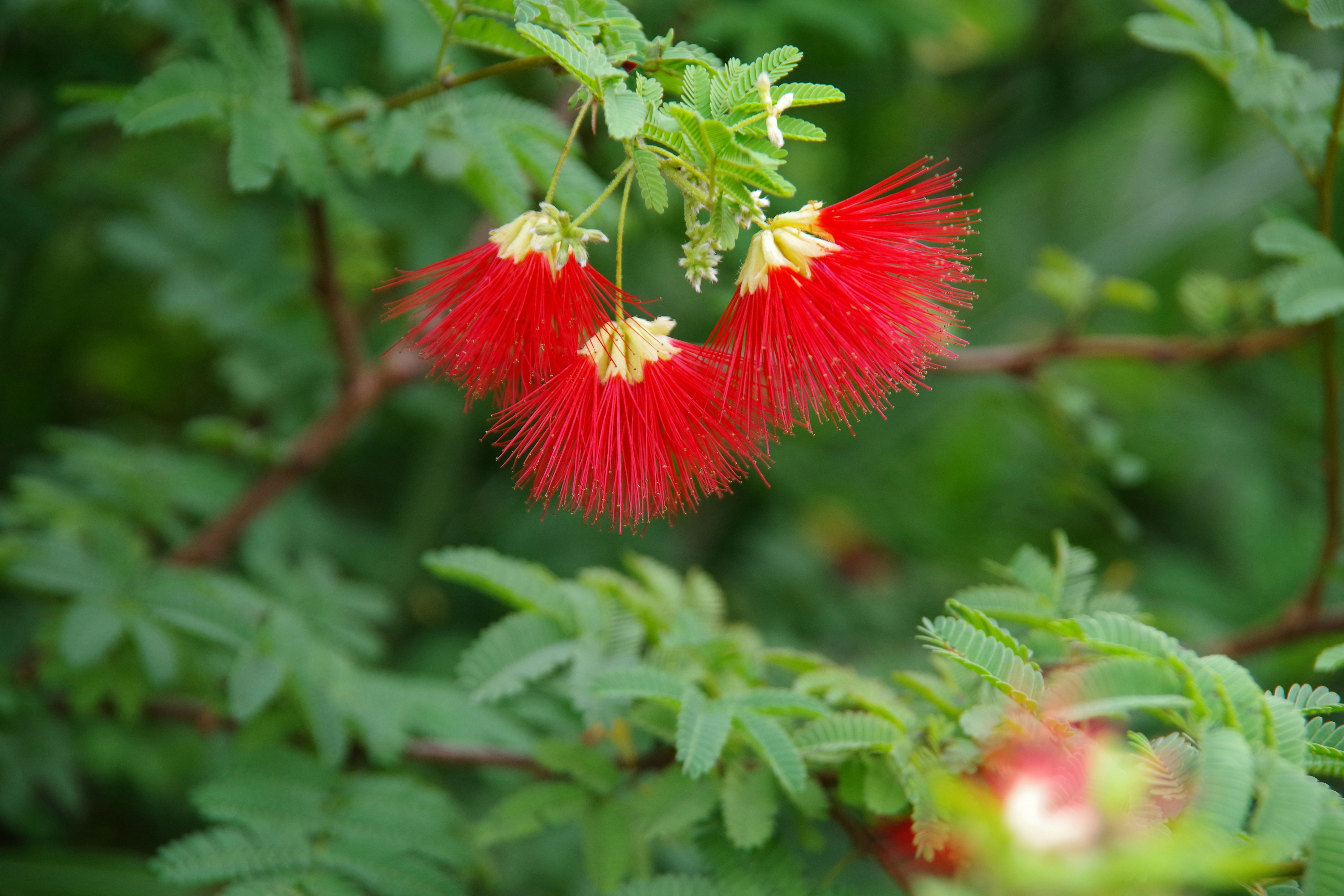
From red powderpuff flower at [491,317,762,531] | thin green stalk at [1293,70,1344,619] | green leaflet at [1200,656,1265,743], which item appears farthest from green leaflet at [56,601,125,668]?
thin green stalk at [1293,70,1344,619]

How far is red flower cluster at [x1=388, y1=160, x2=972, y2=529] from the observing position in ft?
3.16

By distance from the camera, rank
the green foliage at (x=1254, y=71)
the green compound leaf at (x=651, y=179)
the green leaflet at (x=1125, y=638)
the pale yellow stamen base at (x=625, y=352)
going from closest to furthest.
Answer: the green leaflet at (x=1125, y=638)
the green compound leaf at (x=651, y=179)
the pale yellow stamen base at (x=625, y=352)
the green foliage at (x=1254, y=71)

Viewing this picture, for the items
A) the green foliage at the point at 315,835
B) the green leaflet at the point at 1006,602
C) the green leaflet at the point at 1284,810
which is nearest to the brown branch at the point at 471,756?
the green foliage at the point at 315,835

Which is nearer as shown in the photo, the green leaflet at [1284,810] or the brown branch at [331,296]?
the green leaflet at [1284,810]

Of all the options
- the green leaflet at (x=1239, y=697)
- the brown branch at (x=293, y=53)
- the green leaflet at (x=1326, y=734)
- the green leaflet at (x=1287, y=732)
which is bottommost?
the green leaflet at (x=1326, y=734)

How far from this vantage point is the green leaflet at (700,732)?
0.95m

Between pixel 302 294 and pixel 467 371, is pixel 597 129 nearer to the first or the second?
pixel 302 294

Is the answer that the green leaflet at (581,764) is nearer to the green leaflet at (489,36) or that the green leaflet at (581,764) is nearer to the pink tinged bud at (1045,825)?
the pink tinged bud at (1045,825)

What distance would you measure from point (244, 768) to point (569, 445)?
78cm

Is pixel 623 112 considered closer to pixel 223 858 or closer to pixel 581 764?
pixel 581 764

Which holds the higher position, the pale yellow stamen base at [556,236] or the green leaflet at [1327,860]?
the pale yellow stamen base at [556,236]

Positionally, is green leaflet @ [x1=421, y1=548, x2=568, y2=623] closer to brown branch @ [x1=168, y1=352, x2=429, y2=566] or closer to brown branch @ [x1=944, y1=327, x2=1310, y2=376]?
brown branch @ [x1=168, y1=352, x2=429, y2=566]

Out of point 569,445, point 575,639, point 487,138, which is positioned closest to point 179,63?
point 487,138

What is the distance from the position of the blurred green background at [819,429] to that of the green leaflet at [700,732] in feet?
3.19
